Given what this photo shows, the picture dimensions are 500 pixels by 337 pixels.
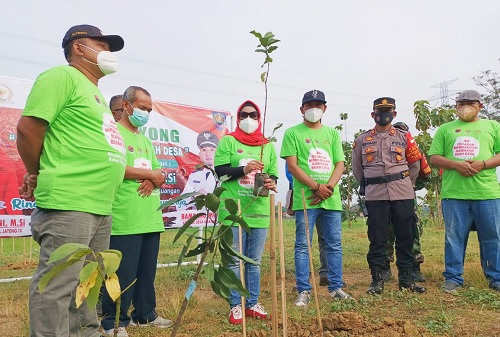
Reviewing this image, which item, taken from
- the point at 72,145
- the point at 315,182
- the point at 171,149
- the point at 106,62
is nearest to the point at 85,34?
the point at 106,62

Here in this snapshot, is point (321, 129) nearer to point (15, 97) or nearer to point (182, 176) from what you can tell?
point (182, 176)

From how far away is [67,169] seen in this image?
7.15 ft

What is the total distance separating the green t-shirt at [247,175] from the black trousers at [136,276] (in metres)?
0.58

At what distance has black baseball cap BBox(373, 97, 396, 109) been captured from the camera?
4.61 metres

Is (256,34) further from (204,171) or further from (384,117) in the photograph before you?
(204,171)

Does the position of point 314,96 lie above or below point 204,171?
above

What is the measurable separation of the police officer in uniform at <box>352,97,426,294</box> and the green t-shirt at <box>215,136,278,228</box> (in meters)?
1.13

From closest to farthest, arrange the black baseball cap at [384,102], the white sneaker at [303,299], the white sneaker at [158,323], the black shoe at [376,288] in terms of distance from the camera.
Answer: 1. the white sneaker at [158,323]
2. the white sneaker at [303,299]
3. the black shoe at [376,288]
4. the black baseball cap at [384,102]

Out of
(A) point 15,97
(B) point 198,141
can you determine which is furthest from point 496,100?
(A) point 15,97

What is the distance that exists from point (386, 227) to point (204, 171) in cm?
265

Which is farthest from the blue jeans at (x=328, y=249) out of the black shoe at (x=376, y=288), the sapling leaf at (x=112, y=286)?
the sapling leaf at (x=112, y=286)

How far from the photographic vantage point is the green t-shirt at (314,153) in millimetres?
4262

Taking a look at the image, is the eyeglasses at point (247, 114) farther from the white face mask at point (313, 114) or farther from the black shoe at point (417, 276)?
the black shoe at point (417, 276)

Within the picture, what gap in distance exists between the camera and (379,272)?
4.57m
